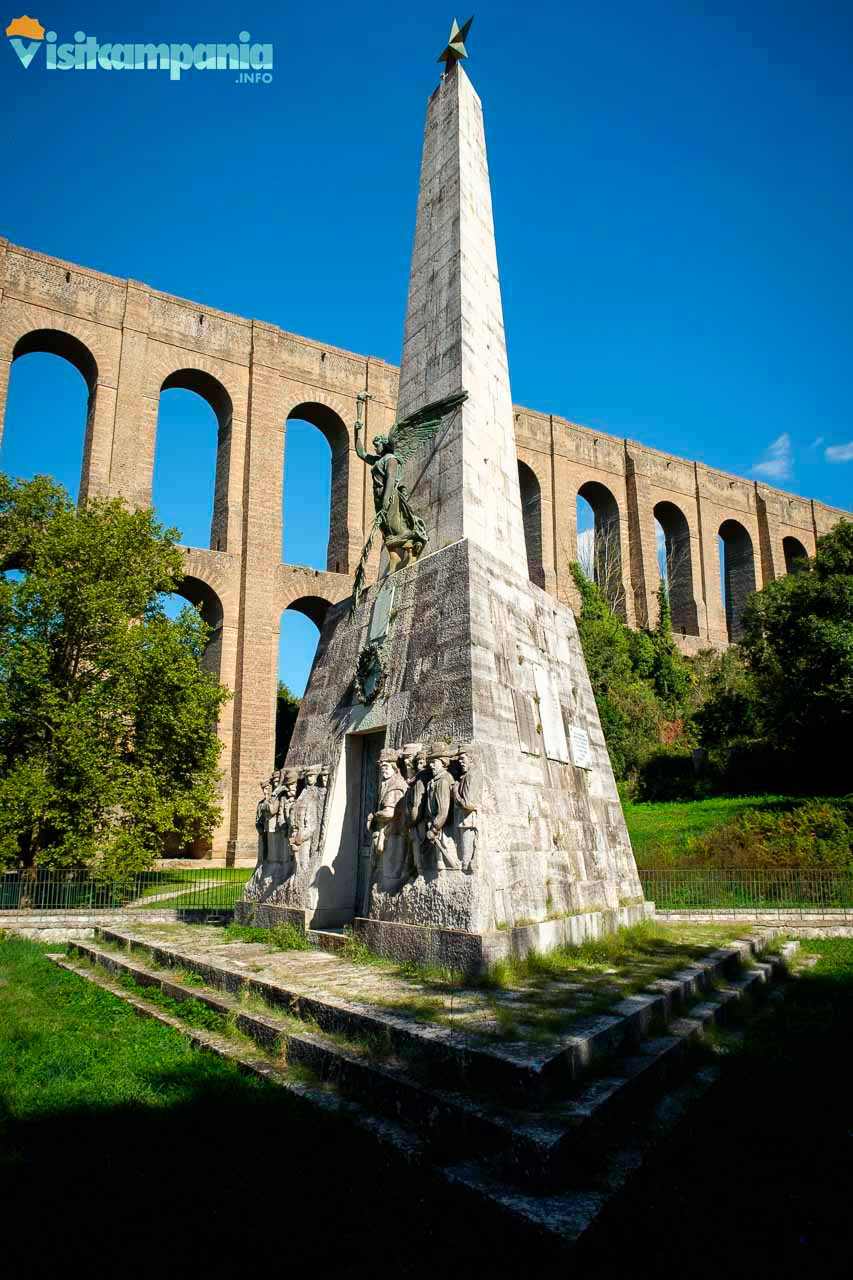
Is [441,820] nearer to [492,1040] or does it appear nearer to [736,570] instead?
[492,1040]

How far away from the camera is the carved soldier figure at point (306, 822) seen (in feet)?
23.4

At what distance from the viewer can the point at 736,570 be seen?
34.8 meters

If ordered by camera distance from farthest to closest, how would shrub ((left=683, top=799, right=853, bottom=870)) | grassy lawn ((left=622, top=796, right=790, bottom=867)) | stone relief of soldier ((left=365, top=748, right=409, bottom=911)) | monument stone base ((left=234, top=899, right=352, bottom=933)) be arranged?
grassy lawn ((left=622, top=796, right=790, bottom=867))
shrub ((left=683, top=799, right=853, bottom=870))
monument stone base ((left=234, top=899, right=352, bottom=933))
stone relief of soldier ((left=365, top=748, right=409, bottom=911))

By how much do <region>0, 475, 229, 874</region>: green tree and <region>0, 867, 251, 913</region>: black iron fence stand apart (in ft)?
1.12

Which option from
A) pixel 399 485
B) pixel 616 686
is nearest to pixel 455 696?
pixel 399 485

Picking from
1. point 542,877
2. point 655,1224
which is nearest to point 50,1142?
point 655,1224

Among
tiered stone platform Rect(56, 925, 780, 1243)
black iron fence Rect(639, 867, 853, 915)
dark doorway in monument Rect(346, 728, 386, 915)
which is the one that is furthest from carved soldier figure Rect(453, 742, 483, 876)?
black iron fence Rect(639, 867, 853, 915)

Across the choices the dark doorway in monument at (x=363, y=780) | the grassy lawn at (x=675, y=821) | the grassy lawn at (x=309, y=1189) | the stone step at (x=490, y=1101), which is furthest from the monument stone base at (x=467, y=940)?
the grassy lawn at (x=675, y=821)

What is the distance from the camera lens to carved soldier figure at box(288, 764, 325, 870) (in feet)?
23.4

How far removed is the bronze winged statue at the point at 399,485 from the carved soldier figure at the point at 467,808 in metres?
2.62

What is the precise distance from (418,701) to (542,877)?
1.65 m

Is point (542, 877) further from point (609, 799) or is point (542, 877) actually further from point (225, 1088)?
point (225, 1088)

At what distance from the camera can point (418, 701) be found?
6.52m

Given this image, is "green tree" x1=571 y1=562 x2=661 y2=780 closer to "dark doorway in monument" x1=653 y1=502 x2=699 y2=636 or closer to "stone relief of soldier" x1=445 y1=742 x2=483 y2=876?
"dark doorway in monument" x1=653 y1=502 x2=699 y2=636
